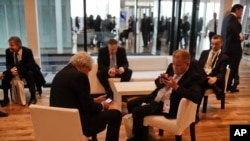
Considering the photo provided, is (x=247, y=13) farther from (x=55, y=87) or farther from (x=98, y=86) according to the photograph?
(x=55, y=87)

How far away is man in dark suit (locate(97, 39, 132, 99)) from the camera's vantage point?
4305mm

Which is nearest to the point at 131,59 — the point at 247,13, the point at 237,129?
the point at 237,129

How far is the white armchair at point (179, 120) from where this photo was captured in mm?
2494

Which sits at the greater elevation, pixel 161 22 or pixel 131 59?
pixel 161 22

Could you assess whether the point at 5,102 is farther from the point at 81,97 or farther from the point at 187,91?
the point at 187,91

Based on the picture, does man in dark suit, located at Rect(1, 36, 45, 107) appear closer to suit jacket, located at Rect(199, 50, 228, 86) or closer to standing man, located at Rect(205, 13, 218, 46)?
suit jacket, located at Rect(199, 50, 228, 86)

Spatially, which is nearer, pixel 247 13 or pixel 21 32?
pixel 21 32

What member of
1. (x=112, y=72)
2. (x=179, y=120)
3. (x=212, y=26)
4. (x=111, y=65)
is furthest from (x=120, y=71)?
(x=212, y=26)

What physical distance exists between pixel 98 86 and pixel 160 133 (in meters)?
1.58

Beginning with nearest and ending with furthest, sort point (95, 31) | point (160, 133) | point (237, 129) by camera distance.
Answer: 1. point (237, 129)
2. point (160, 133)
3. point (95, 31)

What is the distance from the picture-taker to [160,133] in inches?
128

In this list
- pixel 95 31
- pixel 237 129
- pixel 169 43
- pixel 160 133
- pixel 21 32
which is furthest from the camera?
pixel 169 43

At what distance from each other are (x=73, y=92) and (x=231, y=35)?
3.60 meters

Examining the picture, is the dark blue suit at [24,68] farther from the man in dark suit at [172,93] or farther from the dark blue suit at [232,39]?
the dark blue suit at [232,39]
